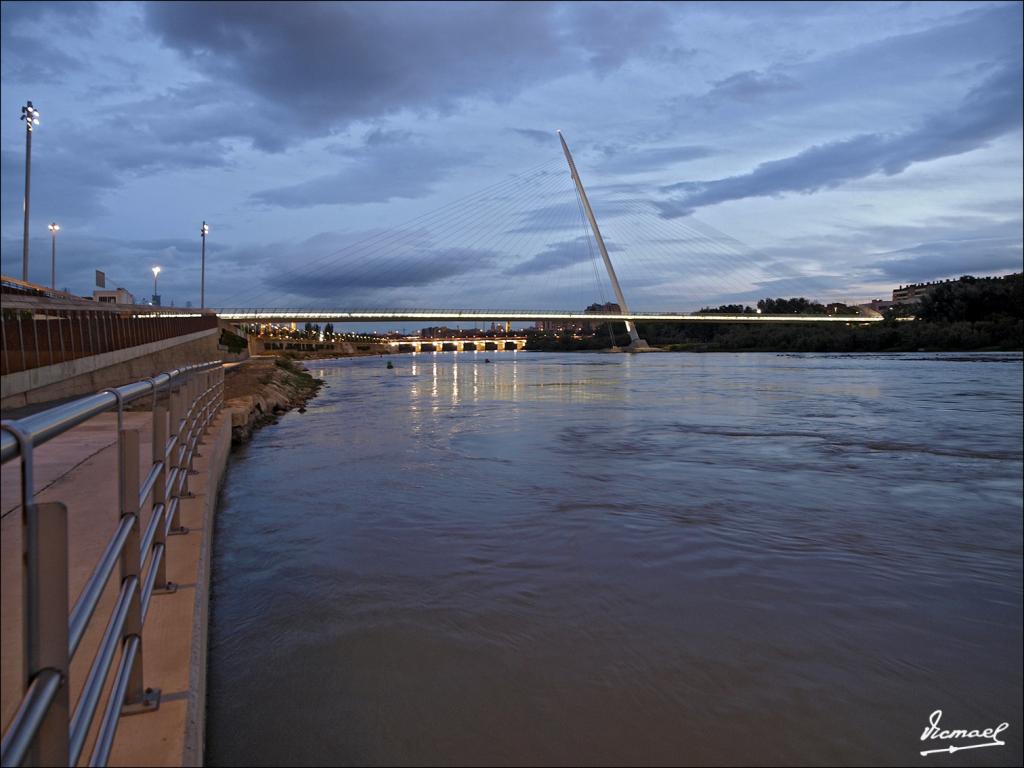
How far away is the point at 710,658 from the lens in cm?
363

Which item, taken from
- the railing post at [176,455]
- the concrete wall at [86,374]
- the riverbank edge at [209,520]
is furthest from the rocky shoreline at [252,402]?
the railing post at [176,455]

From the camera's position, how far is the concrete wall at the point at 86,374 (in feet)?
29.5

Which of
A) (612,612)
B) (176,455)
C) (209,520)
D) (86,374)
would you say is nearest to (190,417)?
(209,520)

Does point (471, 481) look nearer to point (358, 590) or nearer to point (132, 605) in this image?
point (358, 590)

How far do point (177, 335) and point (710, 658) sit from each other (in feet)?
78.8

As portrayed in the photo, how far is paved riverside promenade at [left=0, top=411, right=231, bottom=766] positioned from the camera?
1.17 metres

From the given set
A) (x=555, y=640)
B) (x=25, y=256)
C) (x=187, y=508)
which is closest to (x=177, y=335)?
(x=25, y=256)

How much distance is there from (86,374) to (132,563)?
11.7 m

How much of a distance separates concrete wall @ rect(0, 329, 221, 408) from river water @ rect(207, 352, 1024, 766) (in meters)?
2.26

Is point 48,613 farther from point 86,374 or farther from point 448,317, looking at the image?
→ point 448,317

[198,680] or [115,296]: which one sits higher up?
[115,296]

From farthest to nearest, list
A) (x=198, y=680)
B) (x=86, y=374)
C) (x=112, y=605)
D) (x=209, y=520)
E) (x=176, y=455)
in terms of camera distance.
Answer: (x=86, y=374), (x=209, y=520), (x=176, y=455), (x=112, y=605), (x=198, y=680)

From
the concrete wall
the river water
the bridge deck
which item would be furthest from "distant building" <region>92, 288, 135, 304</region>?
the river water

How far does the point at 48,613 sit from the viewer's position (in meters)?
1.14
